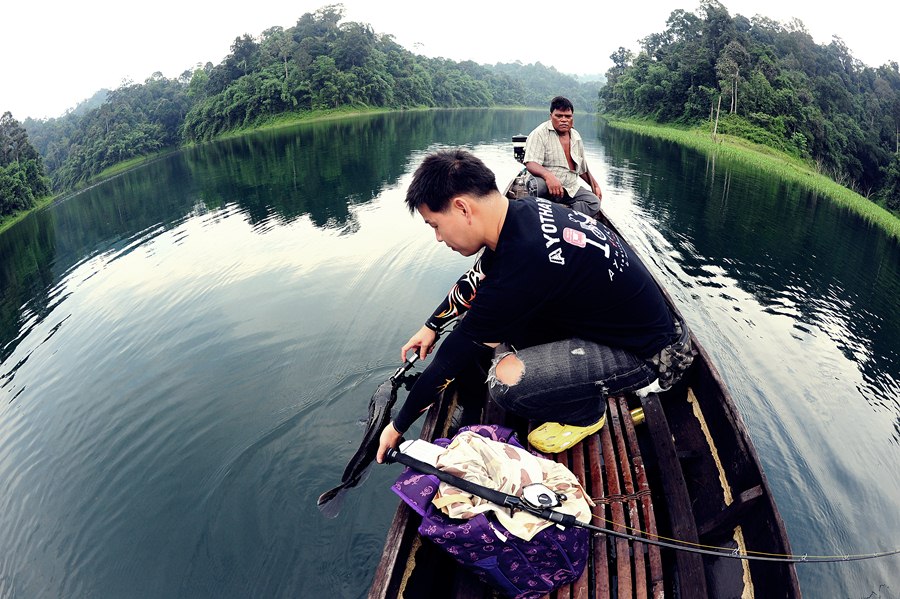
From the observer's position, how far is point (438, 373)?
269 cm

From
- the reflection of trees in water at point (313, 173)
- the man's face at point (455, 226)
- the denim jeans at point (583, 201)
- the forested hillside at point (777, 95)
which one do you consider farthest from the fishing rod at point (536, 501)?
the forested hillside at point (777, 95)

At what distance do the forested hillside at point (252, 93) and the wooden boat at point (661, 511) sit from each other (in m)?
45.1

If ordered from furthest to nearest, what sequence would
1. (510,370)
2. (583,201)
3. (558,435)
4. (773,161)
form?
(773,161) < (583,201) < (558,435) < (510,370)

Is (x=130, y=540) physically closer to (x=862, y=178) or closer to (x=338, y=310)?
(x=338, y=310)

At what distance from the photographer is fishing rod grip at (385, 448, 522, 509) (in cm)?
231

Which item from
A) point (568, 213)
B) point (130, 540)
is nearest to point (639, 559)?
point (568, 213)

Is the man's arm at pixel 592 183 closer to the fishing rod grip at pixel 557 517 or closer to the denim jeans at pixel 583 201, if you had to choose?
the denim jeans at pixel 583 201

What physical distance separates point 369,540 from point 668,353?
2706mm

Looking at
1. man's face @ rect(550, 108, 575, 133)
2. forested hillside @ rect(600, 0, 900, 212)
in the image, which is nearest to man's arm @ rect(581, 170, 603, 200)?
man's face @ rect(550, 108, 575, 133)

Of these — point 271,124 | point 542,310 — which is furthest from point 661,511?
point 271,124

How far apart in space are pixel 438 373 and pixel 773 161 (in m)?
30.7

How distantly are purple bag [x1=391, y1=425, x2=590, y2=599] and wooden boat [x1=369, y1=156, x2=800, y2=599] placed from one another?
0.15m

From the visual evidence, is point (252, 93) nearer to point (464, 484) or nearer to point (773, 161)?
point (773, 161)

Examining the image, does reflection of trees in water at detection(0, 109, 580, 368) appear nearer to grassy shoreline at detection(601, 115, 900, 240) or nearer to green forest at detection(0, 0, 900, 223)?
green forest at detection(0, 0, 900, 223)
